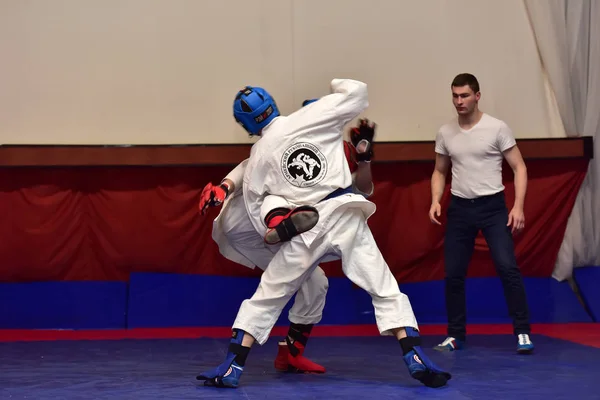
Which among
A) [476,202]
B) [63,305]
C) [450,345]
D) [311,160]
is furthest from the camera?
[63,305]

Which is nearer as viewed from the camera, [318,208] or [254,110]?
[318,208]

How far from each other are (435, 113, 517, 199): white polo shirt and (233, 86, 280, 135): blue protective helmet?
1.74 m

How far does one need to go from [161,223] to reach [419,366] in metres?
3.26

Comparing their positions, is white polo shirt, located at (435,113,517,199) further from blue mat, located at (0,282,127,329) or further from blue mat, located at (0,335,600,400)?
blue mat, located at (0,282,127,329)

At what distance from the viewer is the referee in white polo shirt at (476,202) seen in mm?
5352

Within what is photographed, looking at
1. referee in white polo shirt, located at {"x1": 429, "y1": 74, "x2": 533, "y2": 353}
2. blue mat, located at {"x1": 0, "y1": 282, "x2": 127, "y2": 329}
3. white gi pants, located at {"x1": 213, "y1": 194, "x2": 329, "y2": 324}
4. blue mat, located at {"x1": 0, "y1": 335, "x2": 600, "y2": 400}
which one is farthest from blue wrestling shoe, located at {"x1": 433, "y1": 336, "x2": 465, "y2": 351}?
blue mat, located at {"x1": 0, "y1": 282, "x2": 127, "y2": 329}

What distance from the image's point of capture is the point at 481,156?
550 centimetres

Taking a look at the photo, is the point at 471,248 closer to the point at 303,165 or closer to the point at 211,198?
the point at 303,165

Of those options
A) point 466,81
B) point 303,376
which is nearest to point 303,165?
point 303,376

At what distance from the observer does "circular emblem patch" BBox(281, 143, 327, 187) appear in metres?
4.10

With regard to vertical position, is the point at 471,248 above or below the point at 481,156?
below

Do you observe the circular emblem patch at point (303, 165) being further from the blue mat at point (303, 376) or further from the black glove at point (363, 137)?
the blue mat at point (303, 376)

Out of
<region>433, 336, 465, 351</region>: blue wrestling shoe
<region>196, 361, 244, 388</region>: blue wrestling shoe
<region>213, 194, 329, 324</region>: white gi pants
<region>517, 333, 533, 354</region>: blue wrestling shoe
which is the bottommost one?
<region>433, 336, 465, 351</region>: blue wrestling shoe

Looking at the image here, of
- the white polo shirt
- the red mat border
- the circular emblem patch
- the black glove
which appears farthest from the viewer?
the red mat border
